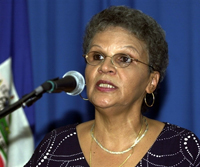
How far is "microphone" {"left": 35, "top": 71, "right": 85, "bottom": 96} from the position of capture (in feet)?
4.56

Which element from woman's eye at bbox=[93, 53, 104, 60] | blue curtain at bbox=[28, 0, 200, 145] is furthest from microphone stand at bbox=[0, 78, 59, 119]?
blue curtain at bbox=[28, 0, 200, 145]

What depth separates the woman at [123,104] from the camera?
193 centimetres

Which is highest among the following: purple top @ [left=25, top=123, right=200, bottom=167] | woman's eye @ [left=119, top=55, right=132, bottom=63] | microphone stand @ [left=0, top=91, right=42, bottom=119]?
woman's eye @ [left=119, top=55, right=132, bottom=63]

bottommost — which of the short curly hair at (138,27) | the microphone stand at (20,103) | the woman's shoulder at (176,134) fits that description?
the woman's shoulder at (176,134)

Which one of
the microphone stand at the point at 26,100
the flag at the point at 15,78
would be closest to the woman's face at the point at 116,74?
the microphone stand at the point at 26,100

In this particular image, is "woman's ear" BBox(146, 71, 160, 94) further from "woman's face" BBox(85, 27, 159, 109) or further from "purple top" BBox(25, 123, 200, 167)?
"purple top" BBox(25, 123, 200, 167)

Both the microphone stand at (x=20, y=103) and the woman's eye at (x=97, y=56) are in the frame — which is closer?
the microphone stand at (x=20, y=103)

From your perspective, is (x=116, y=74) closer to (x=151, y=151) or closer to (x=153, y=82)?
(x=153, y=82)

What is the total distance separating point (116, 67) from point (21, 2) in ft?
3.61

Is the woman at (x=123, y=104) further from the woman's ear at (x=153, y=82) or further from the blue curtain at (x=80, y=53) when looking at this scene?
the blue curtain at (x=80, y=53)

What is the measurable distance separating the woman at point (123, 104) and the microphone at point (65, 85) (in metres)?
0.32

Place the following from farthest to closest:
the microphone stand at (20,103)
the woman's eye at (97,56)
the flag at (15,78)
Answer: the flag at (15,78)
the woman's eye at (97,56)
the microphone stand at (20,103)

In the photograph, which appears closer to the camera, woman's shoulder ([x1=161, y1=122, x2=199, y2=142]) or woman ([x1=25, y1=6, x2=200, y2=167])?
woman ([x1=25, y1=6, x2=200, y2=167])

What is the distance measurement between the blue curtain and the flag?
0.22m
